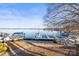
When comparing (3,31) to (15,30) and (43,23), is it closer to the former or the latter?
(15,30)

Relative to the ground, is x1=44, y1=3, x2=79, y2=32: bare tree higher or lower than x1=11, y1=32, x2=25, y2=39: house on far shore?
higher

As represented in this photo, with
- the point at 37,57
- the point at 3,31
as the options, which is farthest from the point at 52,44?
the point at 3,31

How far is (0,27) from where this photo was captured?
1.65m

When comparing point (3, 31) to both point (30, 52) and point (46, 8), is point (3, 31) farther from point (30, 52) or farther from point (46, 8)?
point (46, 8)

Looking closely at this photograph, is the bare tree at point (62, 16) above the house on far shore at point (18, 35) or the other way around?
above

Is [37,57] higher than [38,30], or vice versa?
[38,30]

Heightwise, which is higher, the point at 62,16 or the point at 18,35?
the point at 62,16

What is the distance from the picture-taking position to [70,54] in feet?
5.39

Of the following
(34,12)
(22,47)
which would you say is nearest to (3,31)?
(22,47)

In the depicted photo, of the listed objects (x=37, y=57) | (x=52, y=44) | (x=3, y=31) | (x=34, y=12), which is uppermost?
(x=34, y=12)

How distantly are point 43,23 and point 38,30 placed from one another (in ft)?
0.26

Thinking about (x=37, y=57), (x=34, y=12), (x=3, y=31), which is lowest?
(x=37, y=57)

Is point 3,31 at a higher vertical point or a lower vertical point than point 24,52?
higher

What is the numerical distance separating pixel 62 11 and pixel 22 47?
0.50 m
